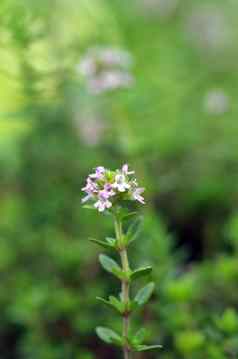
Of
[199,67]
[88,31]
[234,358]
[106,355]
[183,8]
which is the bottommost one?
[234,358]

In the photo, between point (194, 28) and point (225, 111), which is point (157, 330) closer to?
point (225, 111)

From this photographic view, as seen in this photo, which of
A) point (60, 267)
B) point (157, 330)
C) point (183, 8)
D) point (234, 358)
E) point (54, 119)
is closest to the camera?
point (234, 358)

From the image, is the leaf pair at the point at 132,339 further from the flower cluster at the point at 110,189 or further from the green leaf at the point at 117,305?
the flower cluster at the point at 110,189

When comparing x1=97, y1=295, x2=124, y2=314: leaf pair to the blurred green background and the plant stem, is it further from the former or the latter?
the blurred green background

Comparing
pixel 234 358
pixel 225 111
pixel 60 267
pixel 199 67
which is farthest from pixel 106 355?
pixel 199 67

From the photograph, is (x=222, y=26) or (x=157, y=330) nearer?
(x=157, y=330)

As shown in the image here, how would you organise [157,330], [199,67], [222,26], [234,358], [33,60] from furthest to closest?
[222,26] < [199,67] < [33,60] < [157,330] < [234,358]

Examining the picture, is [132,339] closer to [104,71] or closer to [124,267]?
[124,267]

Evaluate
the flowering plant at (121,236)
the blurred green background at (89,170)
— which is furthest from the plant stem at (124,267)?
the blurred green background at (89,170)
